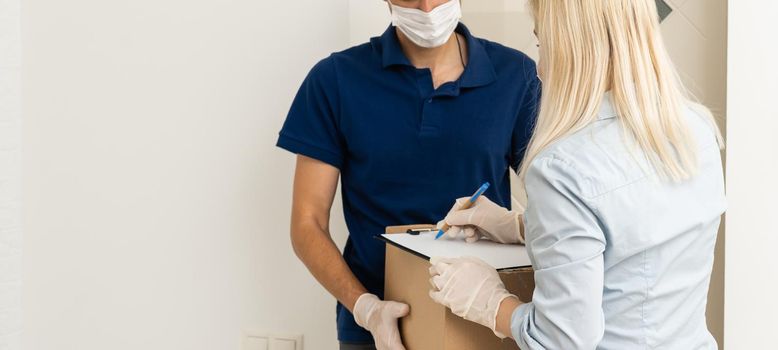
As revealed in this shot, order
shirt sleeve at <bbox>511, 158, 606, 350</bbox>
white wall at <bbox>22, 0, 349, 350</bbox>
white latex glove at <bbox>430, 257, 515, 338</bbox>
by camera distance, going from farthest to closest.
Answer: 1. white wall at <bbox>22, 0, 349, 350</bbox>
2. white latex glove at <bbox>430, 257, 515, 338</bbox>
3. shirt sleeve at <bbox>511, 158, 606, 350</bbox>

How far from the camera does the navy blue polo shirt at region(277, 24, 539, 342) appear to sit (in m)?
1.47

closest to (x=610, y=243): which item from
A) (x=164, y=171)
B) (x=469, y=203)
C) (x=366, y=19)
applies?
(x=469, y=203)

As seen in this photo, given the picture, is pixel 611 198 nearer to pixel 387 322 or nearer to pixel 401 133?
pixel 387 322

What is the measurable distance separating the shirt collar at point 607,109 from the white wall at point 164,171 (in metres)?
1.18

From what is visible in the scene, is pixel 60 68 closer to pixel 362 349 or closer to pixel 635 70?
pixel 362 349

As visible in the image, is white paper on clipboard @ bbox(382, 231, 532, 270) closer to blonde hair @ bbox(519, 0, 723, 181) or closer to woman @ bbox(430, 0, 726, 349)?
woman @ bbox(430, 0, 726, 349)

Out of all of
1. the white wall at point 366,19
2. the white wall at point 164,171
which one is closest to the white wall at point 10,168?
the white wall at point 164,171

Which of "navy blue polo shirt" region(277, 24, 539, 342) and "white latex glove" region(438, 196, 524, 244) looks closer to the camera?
"white latex glove" region(438, 196, 524, 244)

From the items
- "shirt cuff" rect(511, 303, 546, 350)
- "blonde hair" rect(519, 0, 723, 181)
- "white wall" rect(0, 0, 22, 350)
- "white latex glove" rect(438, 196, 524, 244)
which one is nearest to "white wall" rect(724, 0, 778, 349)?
"white latex glove" rect(438, 196, 524, 244)

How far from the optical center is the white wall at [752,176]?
1607 mm

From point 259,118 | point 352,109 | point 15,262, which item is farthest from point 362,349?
point 15,262

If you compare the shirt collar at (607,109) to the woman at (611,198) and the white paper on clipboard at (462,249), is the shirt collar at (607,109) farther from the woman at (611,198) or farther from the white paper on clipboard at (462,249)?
the white paper on clipboard at (462,249)

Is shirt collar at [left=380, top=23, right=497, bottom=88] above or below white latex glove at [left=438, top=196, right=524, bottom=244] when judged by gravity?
above

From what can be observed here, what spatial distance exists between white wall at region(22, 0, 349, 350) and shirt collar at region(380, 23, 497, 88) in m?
0.47
